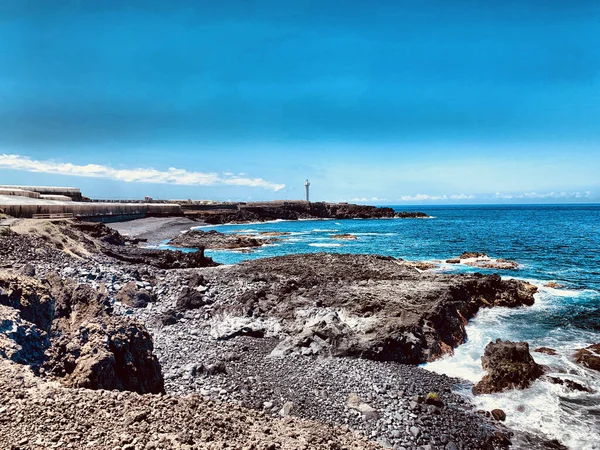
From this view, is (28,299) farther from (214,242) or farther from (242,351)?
(214,242)

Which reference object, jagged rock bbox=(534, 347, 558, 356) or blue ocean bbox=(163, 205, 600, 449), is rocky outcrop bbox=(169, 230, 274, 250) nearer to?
blue ocean bbox=(163, 205, 600, 449)

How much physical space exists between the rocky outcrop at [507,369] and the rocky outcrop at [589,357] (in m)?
1.79

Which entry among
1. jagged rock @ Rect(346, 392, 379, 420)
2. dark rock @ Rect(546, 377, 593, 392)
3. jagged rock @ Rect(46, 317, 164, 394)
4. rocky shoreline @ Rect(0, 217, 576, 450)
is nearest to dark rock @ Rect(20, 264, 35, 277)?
rocky shoreline @ Rect(0, 217, 576, 450)

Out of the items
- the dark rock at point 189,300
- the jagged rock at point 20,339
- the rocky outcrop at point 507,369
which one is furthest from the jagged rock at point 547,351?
the jagged rock at point 20,339

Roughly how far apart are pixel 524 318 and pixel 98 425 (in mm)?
19145

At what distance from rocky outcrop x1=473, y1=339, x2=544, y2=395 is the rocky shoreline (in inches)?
46.0

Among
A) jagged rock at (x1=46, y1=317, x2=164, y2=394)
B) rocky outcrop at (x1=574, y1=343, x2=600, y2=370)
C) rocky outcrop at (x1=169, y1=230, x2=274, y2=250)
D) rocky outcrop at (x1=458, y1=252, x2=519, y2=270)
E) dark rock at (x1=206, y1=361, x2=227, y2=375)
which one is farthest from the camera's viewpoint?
rocky outcrop at (x1=169, y1=230, x2=274, y2=250)

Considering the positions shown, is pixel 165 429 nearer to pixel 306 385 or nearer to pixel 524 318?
pixel 306 385

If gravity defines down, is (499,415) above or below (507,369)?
below

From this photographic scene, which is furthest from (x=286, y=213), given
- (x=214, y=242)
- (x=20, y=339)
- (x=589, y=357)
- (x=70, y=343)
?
(x=20, y=339)

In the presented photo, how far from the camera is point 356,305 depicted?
16.4m

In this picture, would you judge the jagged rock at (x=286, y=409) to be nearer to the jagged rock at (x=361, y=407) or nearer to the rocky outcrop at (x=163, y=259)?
the jagged rock at (x=361, y=407)

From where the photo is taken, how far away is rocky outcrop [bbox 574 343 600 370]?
1291 cm

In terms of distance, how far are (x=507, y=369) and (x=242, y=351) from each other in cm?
848
